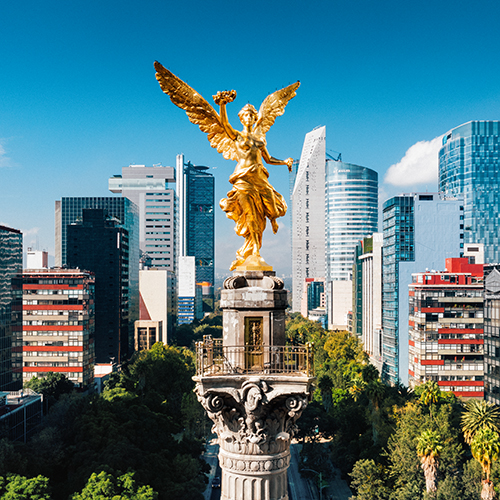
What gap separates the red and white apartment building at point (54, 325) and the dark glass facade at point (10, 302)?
2.82 m

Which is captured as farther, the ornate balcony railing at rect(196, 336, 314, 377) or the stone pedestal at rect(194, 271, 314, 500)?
the ornate balcony railing at rect(196, 336, 314, 377)

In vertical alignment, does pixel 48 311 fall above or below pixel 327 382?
above

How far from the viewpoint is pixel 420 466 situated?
167 ft

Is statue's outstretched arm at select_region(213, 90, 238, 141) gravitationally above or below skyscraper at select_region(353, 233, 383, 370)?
above

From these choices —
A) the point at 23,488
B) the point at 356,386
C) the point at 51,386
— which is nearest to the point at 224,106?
the point at 23,488

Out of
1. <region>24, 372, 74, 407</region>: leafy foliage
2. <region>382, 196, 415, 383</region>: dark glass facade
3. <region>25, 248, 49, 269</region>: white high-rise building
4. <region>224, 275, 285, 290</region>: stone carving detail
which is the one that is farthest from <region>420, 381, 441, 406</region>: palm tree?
<region>25, 248, 49, 269</region>: white high-rise building

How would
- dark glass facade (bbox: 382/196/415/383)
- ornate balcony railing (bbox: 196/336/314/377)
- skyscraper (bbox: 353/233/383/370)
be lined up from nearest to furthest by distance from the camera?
ornate balcony railing (bbox: 196/336/314/377)
dark glass facade (bbox: 382/196/415/383)
skyscraper (bbox: 353/233/383/370)

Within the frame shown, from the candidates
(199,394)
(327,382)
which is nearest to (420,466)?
(327,382)

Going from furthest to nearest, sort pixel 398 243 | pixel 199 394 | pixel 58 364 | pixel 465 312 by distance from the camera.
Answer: pixel 398 243 < pixel 58 364 < pixel 465 312 < pixel 199 394

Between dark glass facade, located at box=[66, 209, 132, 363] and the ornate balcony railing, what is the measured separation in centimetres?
11277

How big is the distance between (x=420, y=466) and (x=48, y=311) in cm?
6585

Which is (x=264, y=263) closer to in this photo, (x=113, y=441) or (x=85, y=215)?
(x=113, y=441)

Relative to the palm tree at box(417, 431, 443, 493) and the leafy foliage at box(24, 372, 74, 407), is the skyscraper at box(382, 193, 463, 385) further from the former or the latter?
the leafy foliage at box(24, 372, 74, 407)

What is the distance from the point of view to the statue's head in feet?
71.8
